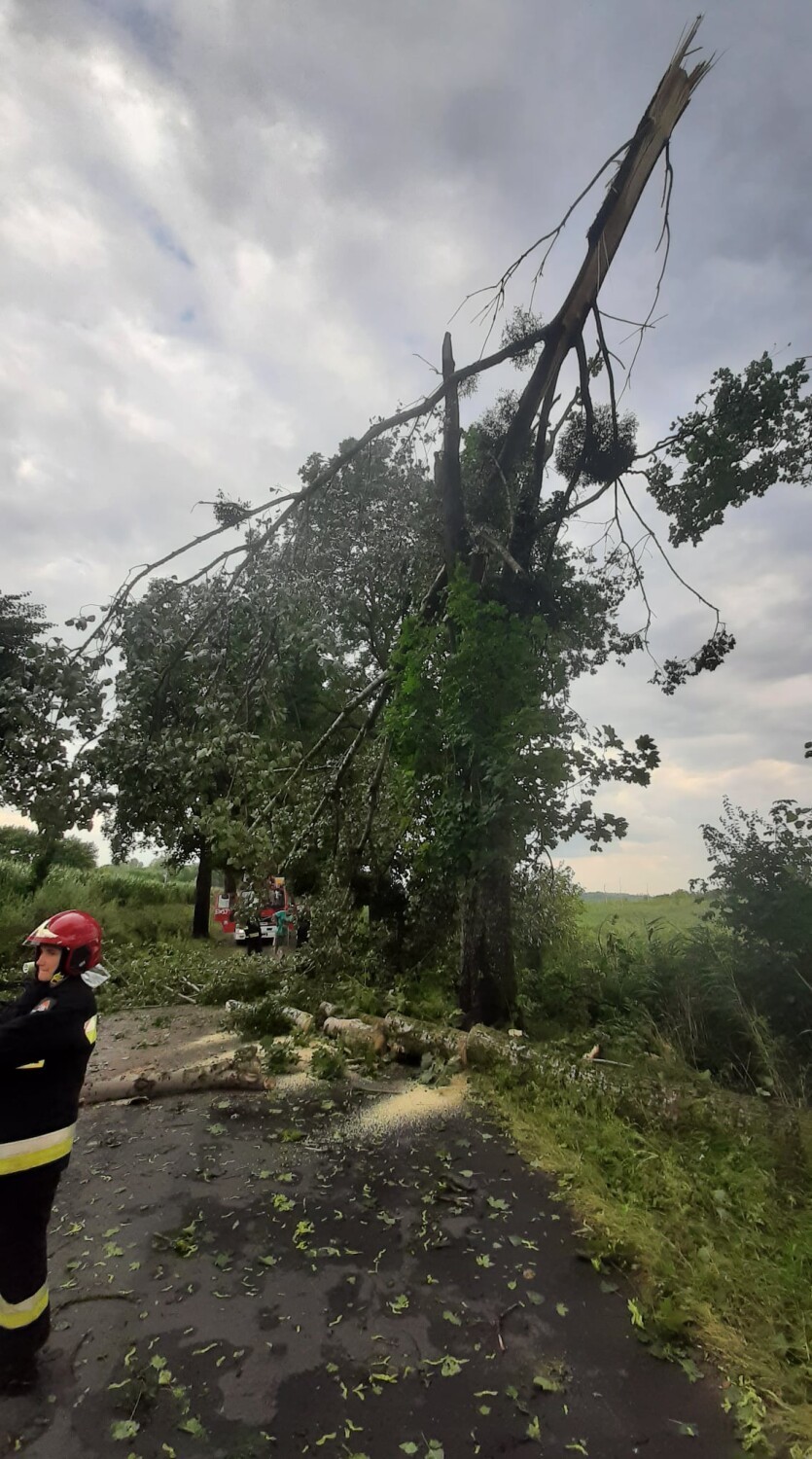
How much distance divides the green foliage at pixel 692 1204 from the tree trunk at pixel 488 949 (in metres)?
2.24

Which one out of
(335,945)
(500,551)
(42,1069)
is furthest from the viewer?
(335,945)

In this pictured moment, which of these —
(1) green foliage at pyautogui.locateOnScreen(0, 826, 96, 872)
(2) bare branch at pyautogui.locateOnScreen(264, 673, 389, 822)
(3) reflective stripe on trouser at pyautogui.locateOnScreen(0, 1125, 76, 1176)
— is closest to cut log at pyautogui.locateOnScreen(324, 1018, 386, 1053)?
(2) bare branch at pyautogui.locateOnScreen(264, 673, 389, 822)

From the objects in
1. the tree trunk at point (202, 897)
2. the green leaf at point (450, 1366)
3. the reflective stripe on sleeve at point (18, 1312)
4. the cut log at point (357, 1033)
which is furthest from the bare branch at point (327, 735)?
the tree trunk at point (202, 897)

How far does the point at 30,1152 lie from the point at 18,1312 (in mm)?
792

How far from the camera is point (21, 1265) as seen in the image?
3521 millimetres

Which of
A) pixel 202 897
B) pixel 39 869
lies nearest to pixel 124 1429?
pixel 39 869

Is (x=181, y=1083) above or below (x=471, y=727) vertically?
below

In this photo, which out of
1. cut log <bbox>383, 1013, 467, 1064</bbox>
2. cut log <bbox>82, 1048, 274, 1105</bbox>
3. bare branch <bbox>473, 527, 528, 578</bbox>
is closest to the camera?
cut log <bbox>82, 1048, 274, 1105</bbox>

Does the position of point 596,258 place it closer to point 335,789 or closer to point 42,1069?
point 335,789

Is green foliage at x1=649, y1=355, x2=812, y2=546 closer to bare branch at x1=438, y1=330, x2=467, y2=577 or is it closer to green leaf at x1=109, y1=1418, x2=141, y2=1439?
bare branch at x1=438, y1=330, x2=467, y2=577

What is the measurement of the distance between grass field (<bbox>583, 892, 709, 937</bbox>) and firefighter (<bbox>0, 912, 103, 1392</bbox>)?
10043 millimetres

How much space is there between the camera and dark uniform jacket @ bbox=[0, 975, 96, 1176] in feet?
11.5

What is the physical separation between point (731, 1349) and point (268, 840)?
26.6 ft

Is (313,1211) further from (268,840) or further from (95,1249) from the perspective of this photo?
(268,840)
